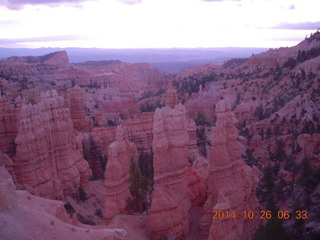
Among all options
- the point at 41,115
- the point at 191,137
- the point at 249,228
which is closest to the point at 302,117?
the point at 191,137

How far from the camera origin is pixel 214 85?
226 ft

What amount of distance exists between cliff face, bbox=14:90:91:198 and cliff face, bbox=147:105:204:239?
7.54 m

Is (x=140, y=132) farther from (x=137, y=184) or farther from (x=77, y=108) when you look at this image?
(x=137, y=184)

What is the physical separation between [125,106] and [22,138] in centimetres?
4054

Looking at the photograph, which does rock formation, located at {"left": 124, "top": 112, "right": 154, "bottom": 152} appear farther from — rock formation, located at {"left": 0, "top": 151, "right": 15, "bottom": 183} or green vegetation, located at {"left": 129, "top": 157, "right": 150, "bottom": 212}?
rock formation, located at {"left": 0, "top": 151, "right": 15, "bottom": 183}

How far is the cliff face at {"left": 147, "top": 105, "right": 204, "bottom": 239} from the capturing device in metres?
15.6

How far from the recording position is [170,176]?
16.4 metres

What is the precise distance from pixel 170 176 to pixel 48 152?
8.77m

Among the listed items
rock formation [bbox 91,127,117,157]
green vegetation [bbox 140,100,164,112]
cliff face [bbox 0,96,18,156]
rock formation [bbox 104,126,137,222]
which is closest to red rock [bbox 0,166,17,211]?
rock formation [bbox 104,126,137,222]

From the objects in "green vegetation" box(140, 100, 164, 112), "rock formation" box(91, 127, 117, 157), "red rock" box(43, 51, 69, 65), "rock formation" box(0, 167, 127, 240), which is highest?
"red rock" box(43, 51, 69, 65)

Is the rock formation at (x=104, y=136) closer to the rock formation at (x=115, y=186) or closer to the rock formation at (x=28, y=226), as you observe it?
the rock formation at (x=115, y=186)

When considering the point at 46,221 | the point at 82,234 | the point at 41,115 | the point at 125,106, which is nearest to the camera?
the point at 46,221

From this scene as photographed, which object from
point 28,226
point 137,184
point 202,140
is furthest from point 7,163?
point 202,140

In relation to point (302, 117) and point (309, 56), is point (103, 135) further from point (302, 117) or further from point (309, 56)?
point (309, 56)
